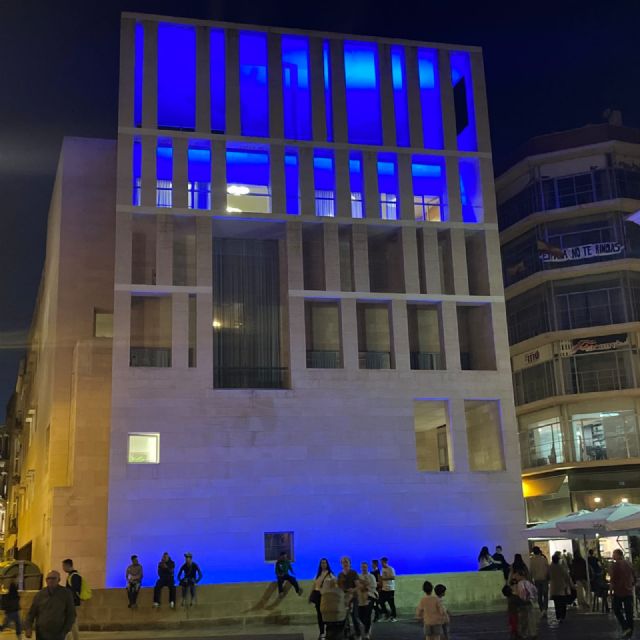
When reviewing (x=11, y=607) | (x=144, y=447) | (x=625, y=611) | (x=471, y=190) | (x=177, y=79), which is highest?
(x=177, y=79)

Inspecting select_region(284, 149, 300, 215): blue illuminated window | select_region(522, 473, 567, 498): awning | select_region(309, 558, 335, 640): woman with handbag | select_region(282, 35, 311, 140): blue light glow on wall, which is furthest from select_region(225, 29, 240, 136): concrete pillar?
select_region(522, 473, 567, 498): awning

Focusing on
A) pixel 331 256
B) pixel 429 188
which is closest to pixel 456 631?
pixel 331 256

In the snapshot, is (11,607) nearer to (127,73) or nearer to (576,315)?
(127,73)

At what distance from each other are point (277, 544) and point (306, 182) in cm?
1403

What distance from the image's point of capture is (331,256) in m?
32.2

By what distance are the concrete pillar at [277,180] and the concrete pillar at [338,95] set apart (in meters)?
2.53

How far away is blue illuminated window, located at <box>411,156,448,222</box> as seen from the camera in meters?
34.8

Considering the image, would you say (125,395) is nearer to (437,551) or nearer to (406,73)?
(437,551)

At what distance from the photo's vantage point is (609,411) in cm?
4341

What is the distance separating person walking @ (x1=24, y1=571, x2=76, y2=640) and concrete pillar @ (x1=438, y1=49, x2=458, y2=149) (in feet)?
89.6

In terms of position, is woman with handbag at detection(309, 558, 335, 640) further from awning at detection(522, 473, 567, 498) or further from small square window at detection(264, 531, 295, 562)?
awning at detection(522, 473, 567, 498)

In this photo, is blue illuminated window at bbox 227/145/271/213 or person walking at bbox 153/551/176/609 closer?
person walking at bbox 153/551/176/609

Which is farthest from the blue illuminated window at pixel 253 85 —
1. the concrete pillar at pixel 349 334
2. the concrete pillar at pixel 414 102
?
the concrete pillar at pixel 349 334

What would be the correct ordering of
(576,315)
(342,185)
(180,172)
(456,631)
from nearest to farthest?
1. (456,631)
2. (180,172)
3. (342,185)
4. (576,315)
